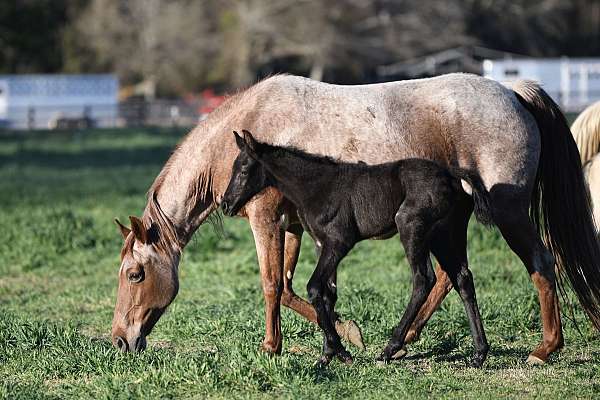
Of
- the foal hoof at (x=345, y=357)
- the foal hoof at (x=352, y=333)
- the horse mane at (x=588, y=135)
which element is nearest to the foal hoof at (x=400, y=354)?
the foal hoof at (x=345, y=357)

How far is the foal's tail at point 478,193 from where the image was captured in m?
6.45

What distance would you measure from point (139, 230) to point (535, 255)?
2661 millimetres

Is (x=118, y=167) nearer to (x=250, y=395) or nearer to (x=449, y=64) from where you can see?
(x=250, y=395)

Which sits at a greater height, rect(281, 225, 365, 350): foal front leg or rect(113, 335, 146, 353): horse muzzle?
rect(281, 225, 365, 350): foal front leg

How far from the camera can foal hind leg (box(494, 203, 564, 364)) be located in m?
6.71

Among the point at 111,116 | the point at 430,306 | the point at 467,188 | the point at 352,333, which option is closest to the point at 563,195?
the point at 467,188

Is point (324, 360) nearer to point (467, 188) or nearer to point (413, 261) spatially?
point (413, 261)

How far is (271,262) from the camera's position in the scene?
684 cm

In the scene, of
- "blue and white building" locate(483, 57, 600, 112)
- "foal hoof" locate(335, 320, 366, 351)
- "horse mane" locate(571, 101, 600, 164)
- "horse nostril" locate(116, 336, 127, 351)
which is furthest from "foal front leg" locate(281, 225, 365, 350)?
"blue and white building" locate(483, 57, 600, 112)

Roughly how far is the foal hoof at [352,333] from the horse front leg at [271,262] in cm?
44

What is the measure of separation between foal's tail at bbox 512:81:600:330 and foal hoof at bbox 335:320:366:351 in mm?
1544

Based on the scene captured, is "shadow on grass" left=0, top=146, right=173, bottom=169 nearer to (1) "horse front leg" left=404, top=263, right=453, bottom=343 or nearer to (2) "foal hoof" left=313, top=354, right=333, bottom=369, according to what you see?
(1) "horse front leg" left=404, top=263, right=453, bottom=343

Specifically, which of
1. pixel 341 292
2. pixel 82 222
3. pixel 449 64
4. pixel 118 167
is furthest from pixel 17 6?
pixel 341 292

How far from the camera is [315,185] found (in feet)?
21.3
